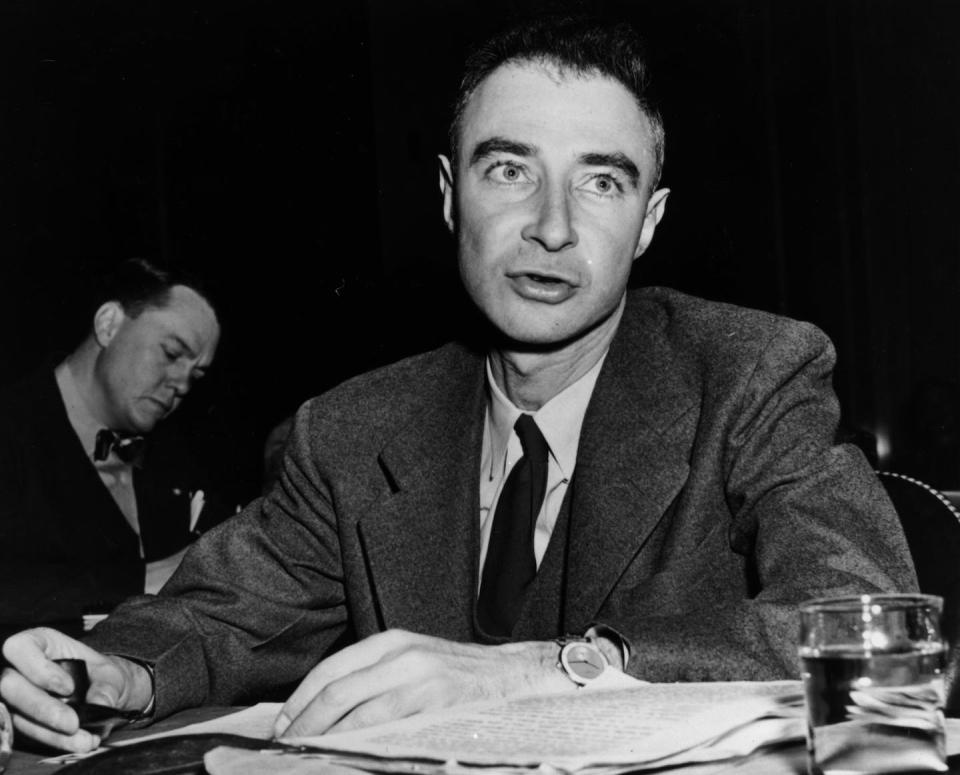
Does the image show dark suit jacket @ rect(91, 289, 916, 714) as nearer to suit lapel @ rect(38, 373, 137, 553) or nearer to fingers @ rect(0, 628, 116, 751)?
fingers @ rect(0, 628, 116, 751)

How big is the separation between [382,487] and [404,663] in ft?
2.35

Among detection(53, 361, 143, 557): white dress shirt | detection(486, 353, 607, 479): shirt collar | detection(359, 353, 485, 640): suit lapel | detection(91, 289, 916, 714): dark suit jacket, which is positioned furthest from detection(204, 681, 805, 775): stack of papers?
detection(53, 361, 143, 557): white dress shirt

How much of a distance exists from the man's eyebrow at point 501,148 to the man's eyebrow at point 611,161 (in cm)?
8

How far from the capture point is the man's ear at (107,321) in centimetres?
402

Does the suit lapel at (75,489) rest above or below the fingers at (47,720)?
below

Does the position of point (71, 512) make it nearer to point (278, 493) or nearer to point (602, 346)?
point (278, 493)

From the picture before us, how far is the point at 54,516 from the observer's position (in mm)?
3527

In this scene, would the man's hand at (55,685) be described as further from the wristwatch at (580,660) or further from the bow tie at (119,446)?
the bow tie at (119,446)

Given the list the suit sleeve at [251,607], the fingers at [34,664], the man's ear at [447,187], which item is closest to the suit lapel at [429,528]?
the suit sleeve at [251,607]

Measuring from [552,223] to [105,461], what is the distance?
2.98m

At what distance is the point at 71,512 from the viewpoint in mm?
3584

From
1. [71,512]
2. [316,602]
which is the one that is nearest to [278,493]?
[316,602]

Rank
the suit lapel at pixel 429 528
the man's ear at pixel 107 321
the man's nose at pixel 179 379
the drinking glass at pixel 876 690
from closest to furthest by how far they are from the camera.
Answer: the drinking glass at pixel 876 690
the suit lapel at pixel 429 528
the man's ear at pixel 107 321
the man's nose at pixel 179 379

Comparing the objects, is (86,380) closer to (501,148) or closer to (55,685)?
(501,148)
